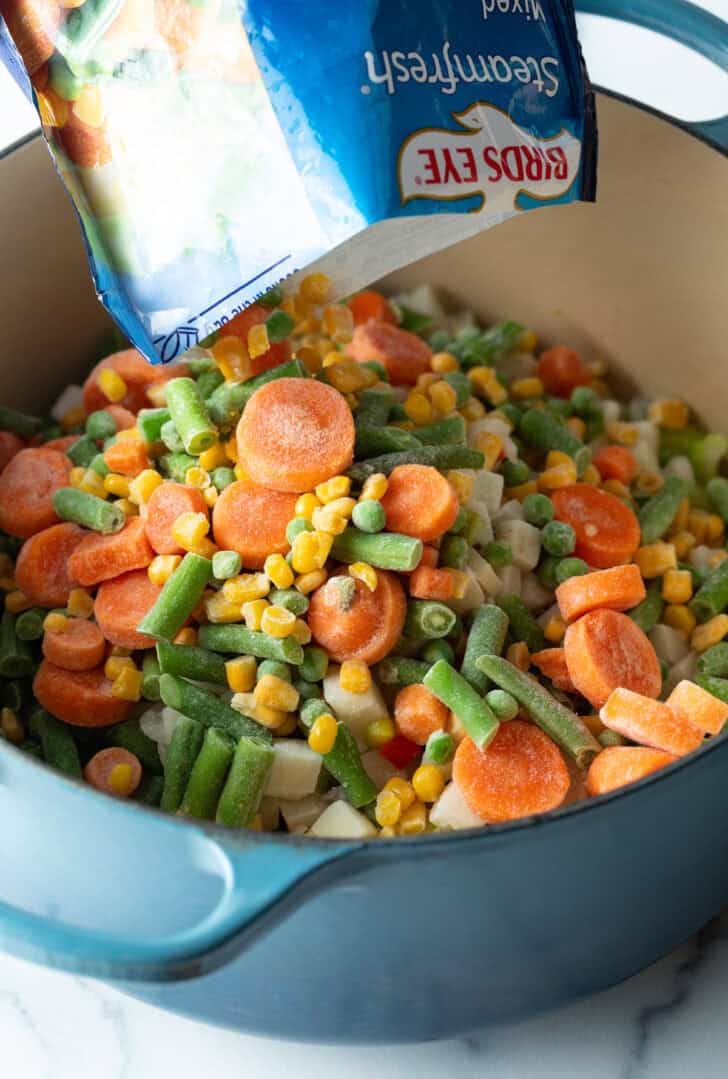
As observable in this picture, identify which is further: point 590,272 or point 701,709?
point 590,272

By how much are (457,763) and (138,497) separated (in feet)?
1.93

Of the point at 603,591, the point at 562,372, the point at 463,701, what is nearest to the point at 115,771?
the point at 463,701

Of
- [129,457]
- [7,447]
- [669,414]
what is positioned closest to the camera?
[129,457]

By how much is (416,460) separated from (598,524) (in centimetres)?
33

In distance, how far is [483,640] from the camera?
1561 mm

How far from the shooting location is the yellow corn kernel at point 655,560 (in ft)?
5.95

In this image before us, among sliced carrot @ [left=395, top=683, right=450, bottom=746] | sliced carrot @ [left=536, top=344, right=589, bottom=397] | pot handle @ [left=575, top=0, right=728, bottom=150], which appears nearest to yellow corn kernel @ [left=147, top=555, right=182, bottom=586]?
sliced carrot @ [left=395, top=683, right=450, bottom=746]

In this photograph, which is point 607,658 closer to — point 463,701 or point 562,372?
point 463,701

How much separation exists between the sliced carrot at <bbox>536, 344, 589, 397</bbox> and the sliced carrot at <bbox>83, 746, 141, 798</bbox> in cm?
102

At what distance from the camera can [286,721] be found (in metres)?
1.54

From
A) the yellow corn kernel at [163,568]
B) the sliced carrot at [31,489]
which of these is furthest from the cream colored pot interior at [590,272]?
the yellow corn kernel at [163,568]

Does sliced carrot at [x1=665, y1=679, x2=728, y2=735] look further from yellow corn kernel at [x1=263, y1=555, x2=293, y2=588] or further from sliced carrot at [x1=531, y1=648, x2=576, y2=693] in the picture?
yellow corn kernel at [x1=263, y1=555, x2=293, y2=588]

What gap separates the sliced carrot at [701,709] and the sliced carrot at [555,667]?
6.7 inches

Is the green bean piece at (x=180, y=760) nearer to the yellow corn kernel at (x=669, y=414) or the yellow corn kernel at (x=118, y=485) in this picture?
the yellow corn kernel at (x=118, y=485)
